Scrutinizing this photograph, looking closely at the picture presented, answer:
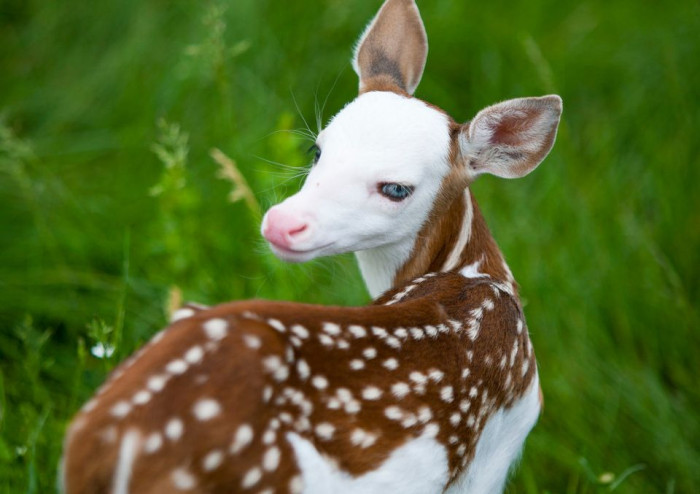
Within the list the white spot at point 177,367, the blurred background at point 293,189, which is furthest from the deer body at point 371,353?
the blurred background at point 293,189

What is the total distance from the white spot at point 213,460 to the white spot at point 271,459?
0.27ft

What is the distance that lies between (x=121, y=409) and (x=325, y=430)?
0.39m

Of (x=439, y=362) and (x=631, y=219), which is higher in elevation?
(x=439, y=362)

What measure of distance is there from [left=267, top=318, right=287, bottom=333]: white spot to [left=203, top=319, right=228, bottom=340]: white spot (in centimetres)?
9

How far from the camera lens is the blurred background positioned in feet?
11.1

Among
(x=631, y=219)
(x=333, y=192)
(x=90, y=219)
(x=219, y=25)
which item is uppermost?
(x=333, y=192)

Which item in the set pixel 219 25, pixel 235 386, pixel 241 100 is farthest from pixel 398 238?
pixel 241 100

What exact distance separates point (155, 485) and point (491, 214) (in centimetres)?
277

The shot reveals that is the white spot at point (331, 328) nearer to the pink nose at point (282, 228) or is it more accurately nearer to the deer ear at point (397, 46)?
the pink nose at point (282, 228)

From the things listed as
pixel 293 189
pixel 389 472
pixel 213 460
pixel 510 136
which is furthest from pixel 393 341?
pixel 293 189

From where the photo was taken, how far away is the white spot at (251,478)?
1.78 m

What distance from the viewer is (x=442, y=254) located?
2.54m

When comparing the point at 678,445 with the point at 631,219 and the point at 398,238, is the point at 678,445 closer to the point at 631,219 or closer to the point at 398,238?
the point at 631,219

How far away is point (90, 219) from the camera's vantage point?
3.97 m
